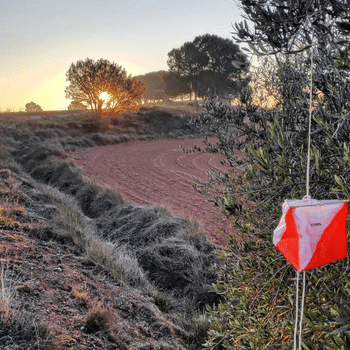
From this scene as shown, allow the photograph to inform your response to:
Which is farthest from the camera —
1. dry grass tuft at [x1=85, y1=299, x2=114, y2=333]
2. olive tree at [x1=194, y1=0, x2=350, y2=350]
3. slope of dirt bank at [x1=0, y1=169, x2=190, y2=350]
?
dry grass tuft at [x1=85, y1=299, x2=114, y2=333]

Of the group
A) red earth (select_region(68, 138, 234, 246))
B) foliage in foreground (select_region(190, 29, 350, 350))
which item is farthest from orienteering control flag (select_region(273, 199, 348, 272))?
red earth (select_region(68, 138, 234, 246))

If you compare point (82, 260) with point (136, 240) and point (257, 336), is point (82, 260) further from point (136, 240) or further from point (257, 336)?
point (257, 336)

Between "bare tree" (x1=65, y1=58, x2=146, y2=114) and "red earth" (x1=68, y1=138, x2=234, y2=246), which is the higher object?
"bare tree" (x1=65, y1=58, x2=146, y2=114)

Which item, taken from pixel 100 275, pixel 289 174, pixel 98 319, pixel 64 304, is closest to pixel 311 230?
pixel 289 174

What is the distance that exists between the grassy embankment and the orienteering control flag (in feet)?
6.31

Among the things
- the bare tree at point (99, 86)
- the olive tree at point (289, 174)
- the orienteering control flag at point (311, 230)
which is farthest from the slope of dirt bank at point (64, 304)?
the bare tree at point (99, 86)

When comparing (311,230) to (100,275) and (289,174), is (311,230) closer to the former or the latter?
(289,174)

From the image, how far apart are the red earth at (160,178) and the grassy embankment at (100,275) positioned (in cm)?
115

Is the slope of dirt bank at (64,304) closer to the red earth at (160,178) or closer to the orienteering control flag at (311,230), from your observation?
the red earth at (160,178)

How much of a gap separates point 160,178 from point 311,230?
1457cm

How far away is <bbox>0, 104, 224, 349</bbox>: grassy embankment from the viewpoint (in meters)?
3.96

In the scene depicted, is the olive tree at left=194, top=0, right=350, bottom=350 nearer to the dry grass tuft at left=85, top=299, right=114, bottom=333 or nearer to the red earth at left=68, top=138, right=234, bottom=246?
the dry grass tuft at left=85, top=299, right=114, bottom=333

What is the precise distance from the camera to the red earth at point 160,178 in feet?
34.5

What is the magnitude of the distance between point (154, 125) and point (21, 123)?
15.2 metres
